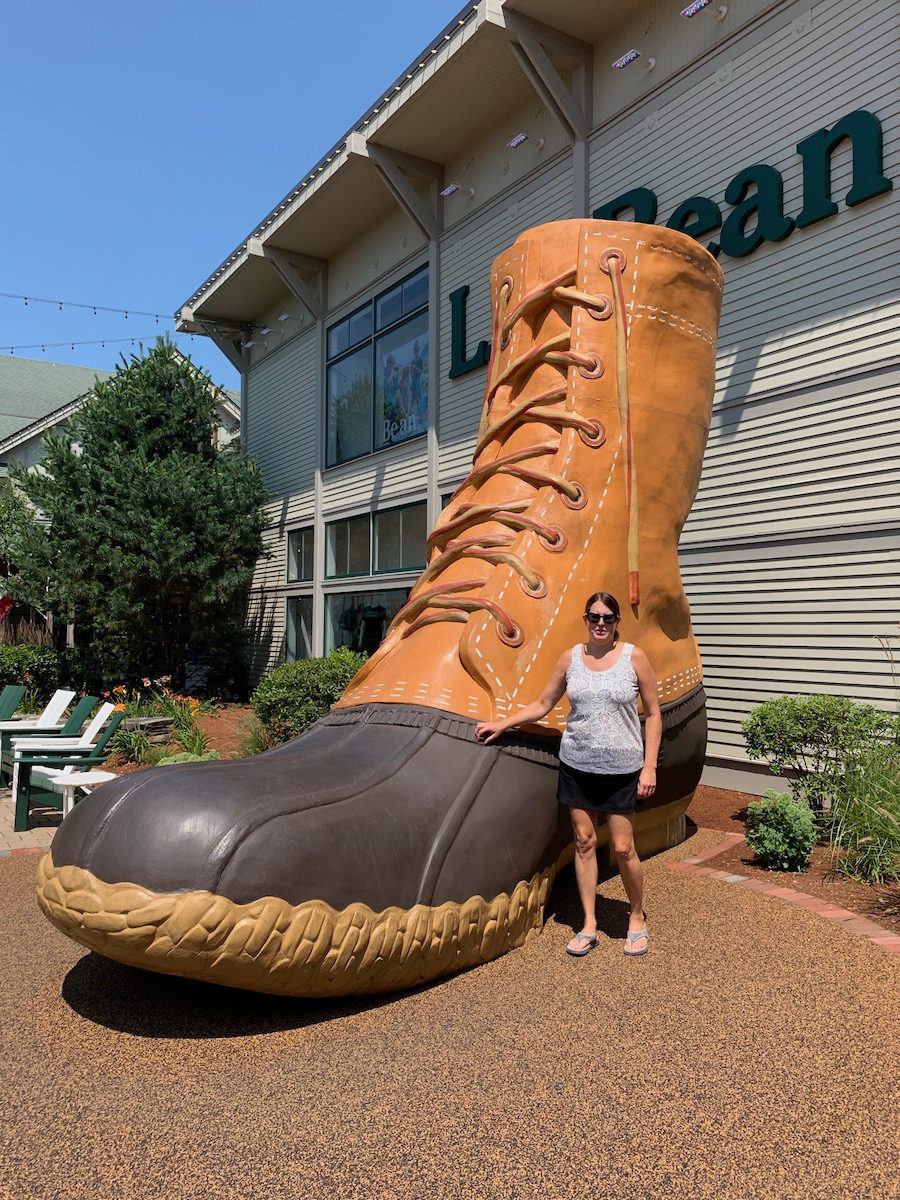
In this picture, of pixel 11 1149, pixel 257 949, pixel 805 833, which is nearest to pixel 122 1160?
pixel 11 1149

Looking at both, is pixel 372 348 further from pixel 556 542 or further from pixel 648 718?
pixel 648 718

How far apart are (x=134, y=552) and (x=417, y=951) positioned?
11.5 metres

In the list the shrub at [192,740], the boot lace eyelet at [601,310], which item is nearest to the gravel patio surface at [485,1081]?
the boot lace eyelet at [601,310]

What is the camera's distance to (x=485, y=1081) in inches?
84.6

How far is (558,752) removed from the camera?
321cm

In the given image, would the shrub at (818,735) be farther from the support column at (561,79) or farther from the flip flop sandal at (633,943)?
the support column at (561,79)

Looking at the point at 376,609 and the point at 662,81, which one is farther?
the point at 376,609

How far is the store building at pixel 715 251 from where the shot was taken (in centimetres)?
648

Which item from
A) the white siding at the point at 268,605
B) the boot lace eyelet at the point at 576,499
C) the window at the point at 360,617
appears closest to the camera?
the boot lace eyelet at the point at 576,499

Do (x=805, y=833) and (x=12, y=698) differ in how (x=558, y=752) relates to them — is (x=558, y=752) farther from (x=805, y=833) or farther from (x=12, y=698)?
(x=12, y=698)

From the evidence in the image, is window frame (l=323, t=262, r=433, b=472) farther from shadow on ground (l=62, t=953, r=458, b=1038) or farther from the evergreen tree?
shadow on ground (l=62, t=953, r=458, b=1038)

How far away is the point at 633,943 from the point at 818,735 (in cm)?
300

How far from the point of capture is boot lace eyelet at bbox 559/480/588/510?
3529mm

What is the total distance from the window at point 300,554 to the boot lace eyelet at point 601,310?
11331mm
